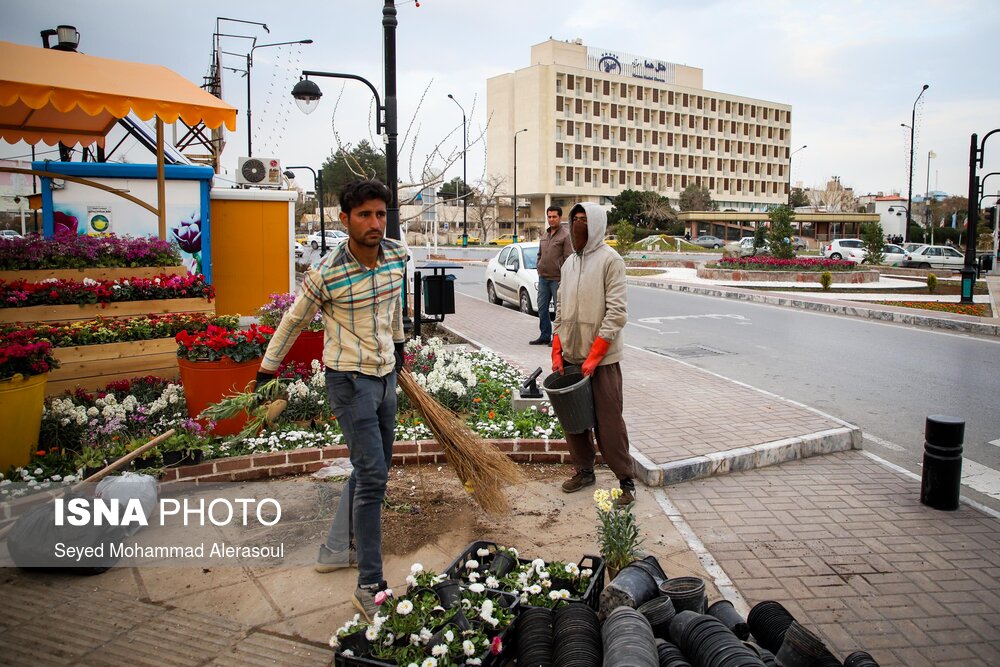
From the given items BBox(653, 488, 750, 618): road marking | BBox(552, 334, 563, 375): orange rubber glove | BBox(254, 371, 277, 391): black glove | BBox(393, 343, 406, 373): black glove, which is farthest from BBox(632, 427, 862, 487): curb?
BBox(254, 371, 277, 391): black glove

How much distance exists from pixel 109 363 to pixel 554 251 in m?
5.96

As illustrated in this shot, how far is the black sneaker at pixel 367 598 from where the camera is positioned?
3.36m

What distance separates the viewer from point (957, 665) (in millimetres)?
3111

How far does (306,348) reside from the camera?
6.85 m

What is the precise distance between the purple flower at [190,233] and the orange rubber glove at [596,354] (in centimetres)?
736

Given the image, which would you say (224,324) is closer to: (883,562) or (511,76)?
(883,562)

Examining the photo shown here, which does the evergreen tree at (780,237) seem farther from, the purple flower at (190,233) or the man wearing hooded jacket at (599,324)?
the man wearing hooded jacket at (599,324)

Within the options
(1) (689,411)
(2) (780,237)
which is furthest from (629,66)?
(1) (689,411)

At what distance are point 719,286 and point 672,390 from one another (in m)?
17.2

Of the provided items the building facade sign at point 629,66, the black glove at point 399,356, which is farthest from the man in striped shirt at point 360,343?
the building facade sign at point 629,66

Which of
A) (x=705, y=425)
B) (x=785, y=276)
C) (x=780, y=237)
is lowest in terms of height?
(x=705, y=425)

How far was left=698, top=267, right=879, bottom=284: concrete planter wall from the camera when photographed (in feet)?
88.1

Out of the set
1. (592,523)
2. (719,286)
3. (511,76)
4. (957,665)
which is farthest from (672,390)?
(511,76)

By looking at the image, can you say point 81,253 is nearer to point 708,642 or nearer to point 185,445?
point 185,445
